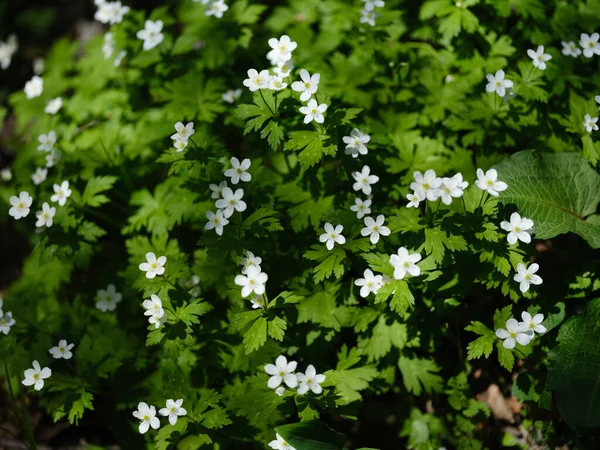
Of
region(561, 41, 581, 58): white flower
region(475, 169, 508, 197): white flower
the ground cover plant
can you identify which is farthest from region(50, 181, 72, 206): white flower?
region(561, 41, 581, 58): white flower

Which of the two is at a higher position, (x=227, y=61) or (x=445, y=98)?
(x=227, y=61)

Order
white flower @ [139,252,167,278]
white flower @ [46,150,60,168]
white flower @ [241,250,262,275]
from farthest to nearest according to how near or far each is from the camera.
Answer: white flower @ [46,150,60,168], white flower @ [139,252,167,278], white flower @ [241,250,262,275]

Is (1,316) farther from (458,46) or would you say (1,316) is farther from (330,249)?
(458,46)

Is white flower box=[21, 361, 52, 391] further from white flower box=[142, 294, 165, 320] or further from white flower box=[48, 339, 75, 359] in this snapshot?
white flower box=[142, 294, 165, 320]

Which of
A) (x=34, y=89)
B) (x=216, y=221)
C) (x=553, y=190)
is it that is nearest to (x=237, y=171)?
(x=216, y=221)

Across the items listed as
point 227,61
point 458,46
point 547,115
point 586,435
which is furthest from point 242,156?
point 586,435

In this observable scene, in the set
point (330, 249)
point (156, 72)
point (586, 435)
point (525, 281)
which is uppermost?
point (156, 72)

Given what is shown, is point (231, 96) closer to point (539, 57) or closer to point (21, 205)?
point (21, 205)
